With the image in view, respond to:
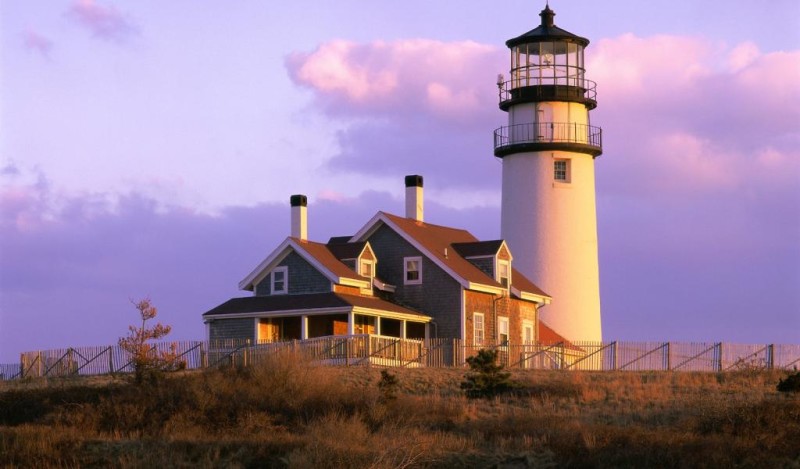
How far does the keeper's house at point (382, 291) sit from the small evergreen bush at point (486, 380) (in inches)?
270

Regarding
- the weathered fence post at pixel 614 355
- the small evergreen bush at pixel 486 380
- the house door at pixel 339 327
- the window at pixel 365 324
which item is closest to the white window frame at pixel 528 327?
the weathered fence post at pixel 614 355

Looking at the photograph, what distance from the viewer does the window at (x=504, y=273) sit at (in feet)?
163

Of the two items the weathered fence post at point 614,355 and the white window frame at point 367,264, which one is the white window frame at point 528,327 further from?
the white window frame at point 367,264

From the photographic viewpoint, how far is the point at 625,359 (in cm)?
4688

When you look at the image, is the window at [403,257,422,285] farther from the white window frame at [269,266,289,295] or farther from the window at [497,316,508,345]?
the white window frame at [269,266,289,295]

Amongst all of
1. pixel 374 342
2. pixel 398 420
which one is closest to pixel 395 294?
pixel 374 342

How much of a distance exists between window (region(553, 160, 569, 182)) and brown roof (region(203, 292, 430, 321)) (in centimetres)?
798

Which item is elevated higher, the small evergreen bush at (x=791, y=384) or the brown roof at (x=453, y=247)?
the brown roof at (x=453, y=247)

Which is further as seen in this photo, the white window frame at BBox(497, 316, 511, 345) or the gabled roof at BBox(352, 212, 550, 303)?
the white window frame at BBox(497, 316, 511, 345)

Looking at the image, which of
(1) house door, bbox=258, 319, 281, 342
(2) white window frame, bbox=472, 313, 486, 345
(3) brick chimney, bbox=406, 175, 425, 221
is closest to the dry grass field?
(1) house door, bbox=258, 319, 281, 342

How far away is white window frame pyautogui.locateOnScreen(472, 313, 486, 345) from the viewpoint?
156ft

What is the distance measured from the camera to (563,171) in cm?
5216

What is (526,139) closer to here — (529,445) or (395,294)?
(395,294)

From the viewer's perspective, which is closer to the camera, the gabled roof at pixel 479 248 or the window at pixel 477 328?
the window at pixel 477 328
